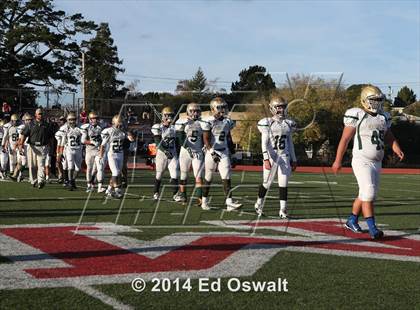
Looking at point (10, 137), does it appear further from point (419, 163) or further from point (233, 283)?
point (419, 163)

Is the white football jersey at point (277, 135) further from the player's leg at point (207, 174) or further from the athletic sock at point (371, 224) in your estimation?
the athletic sock at point (371, 224)

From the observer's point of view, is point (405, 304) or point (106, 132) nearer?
point (405, 304)

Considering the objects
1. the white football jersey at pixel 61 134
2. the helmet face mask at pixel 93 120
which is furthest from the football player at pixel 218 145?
the white football jersey at pixel 61 134

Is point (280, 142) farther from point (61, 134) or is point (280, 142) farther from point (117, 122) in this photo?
point (61, 134)

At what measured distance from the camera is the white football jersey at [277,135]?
10.2 metres

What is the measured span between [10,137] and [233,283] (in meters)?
14.3

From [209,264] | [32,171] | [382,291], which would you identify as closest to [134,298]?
[209,264]

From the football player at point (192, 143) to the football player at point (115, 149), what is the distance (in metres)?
1.66

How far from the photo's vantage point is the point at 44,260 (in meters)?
5.76

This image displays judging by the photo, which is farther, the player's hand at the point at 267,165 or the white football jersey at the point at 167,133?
the white football jersey at the point at 167,133

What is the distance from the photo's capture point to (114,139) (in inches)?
519

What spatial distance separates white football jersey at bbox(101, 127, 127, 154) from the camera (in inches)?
519

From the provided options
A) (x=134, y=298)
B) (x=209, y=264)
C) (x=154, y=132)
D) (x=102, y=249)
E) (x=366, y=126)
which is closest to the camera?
(x=134, y=298)

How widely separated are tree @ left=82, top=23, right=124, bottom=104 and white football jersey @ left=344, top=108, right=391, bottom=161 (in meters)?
34.3
